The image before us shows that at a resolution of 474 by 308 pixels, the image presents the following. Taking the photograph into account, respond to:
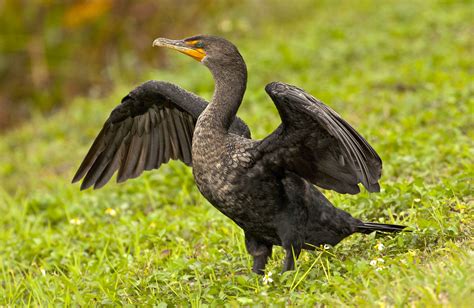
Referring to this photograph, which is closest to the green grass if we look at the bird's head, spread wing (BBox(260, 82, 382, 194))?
spread wing (BBox(260, 82, 382, 194))

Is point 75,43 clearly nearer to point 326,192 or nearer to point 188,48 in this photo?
point 326,192

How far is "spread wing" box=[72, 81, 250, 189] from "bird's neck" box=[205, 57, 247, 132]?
2.55 ft

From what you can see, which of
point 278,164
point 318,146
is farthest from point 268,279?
point 318,146

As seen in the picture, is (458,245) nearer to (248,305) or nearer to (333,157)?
(333,157)

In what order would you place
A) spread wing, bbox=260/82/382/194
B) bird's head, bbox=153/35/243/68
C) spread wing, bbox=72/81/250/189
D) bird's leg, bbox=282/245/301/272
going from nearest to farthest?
spread wing, bbox=260/82/382/194 → bird's leg, bbox=282/245/301/272 → bird's head, bbox=153/35/243/68 → spread wing, bbox=72/81/250/189

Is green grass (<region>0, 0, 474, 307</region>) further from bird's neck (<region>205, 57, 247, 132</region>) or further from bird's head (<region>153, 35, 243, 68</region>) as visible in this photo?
bird's head (<region>153, 35, 243, 68</region>)

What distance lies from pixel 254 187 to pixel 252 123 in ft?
13.6

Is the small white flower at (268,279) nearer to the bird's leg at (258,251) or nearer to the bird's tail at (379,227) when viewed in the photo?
the bird's leg at (258,251)

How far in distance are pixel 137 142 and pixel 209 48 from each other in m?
1.21

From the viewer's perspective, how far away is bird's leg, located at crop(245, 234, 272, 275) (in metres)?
5.24

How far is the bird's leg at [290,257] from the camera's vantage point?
4.93 meters

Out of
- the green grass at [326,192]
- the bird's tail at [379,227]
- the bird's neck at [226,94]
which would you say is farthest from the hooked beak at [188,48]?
the bird's tail at [379,227]

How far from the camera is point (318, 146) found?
4785 millimetres

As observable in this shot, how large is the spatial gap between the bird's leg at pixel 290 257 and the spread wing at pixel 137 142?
146 cm
